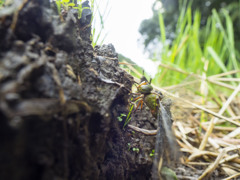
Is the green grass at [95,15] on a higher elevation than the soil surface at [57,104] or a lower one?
higher

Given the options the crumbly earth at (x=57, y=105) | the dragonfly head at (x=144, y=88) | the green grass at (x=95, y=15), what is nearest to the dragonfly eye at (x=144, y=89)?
the dragonfly head at (x=144, y=88)

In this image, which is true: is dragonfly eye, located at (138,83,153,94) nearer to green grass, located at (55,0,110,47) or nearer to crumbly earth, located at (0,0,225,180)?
crumbly earth, located at (0,0,225,180)

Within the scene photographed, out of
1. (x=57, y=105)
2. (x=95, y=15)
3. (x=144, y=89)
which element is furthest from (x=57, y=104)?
(x=144, y=89)

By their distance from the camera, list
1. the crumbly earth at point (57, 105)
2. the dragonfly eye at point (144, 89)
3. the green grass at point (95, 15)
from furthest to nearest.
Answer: the dragonfly eye at point (144, 89) < the green grass at point (95, 15) < the crumbly earth at point (57, 105)

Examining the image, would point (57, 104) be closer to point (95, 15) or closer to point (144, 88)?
point (95, 15)

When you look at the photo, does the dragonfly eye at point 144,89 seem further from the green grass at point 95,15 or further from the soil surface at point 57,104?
the green grass at point 95,15

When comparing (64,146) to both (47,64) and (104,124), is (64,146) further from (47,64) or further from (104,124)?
(47,64)

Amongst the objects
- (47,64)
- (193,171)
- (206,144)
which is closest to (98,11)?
(47,64)

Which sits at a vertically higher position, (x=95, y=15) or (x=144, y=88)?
(x=95, y=15)

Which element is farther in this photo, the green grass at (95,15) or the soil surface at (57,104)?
the green grass at (95,15)
